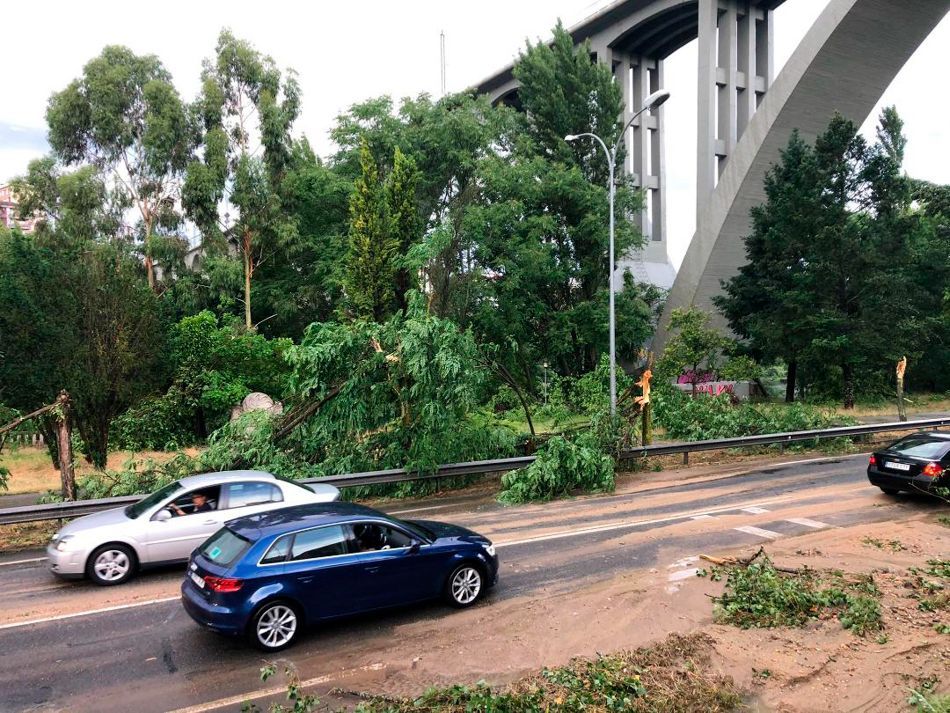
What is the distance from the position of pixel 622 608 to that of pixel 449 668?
96.9 inches

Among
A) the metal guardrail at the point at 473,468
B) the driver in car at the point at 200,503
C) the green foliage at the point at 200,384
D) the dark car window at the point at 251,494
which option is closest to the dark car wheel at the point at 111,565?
the driver in car at the point at 200,503

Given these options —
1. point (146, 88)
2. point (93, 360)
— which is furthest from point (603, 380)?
point (146, 88)

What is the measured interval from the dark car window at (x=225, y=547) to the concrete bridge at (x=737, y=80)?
103ft

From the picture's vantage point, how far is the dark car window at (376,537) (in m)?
7.79

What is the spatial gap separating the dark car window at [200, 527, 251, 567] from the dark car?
11495 millimetres

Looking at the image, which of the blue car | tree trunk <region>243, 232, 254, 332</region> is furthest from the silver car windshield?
tree trunk <region>243, 232, 254, 332</region>

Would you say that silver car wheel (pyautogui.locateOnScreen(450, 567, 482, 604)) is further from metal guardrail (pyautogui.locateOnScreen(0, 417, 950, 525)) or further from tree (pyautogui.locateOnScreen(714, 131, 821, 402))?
tree (pyautogui.locateOnScreen(714, 131, 821, 402))

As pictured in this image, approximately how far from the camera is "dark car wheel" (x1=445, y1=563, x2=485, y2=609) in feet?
27.0

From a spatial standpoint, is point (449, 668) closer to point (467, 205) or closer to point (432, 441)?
point (432, 441)

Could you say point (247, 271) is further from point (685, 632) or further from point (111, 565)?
point (685, 632)

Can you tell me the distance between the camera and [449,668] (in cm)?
664

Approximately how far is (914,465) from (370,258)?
21018mm

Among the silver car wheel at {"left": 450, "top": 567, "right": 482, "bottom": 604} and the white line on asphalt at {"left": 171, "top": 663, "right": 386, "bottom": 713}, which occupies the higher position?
the silver car wheel at {"left": 450, "top": 567, "right": 482, "bottom": 604}

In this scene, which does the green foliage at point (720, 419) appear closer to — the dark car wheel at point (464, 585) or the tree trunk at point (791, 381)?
the tree trunk at point (791, 381)
